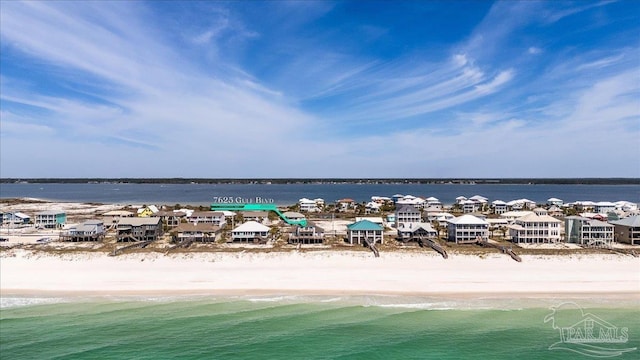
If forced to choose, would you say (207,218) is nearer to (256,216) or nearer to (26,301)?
(256,216)

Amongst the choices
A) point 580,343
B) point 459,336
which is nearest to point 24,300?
point 459,336

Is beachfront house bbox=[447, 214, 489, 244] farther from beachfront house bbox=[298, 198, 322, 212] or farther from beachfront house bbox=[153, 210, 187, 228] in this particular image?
beachfront house bbox=[298, 198, 322, 212]

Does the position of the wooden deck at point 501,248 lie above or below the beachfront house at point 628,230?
below

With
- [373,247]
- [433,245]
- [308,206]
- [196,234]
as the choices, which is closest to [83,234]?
[196,234]

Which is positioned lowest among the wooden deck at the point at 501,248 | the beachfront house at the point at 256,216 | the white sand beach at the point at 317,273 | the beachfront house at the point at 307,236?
the white sand beach at the point at 317,273

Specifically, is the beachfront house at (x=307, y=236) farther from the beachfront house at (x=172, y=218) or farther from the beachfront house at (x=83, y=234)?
the beachfront house at (x=83, y=234)

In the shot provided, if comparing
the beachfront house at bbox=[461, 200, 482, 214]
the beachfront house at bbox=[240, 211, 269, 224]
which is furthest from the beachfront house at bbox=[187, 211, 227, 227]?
the beachfront house at bbox=[461, 200, 482, 214]

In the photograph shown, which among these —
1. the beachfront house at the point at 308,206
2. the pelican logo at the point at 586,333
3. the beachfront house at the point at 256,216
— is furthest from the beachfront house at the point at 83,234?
the pelican logo at the point at 586,333
